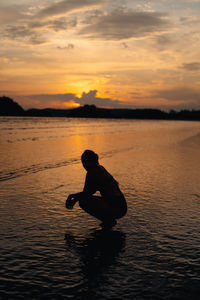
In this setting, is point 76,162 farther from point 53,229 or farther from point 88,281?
point 88,281

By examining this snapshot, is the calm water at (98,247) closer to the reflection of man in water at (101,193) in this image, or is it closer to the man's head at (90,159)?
the reflection of man in water at (101,193)

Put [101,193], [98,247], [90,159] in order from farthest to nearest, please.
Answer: [101,193] → [90,159] → [98,247]

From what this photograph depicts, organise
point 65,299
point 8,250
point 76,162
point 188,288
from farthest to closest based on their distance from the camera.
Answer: point 76,162, point 8,250, point 188,288, point 65,299

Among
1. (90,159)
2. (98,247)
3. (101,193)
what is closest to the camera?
(98,247)

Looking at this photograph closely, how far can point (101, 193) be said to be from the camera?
6141 mm

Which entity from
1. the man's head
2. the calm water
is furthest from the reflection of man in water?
the calm water

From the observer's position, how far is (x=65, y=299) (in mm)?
3785

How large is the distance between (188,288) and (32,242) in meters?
2.62

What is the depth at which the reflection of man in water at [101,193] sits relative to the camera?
592 cm

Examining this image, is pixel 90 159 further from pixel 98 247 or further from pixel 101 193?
pixel 98 247

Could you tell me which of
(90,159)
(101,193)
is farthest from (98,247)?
(90,159)

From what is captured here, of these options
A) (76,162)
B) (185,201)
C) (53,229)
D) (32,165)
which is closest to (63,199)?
(53,229)

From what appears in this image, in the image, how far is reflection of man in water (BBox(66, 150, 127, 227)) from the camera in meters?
5.92

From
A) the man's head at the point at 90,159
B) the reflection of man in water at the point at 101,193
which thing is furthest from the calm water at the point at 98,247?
the man's head at the point at 90,159
